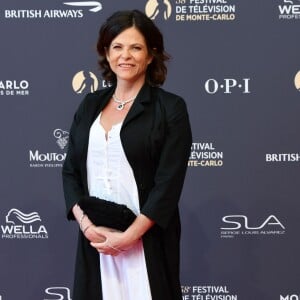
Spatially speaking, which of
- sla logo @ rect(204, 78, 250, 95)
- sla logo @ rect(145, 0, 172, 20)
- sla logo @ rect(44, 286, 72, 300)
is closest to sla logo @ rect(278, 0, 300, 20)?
sla logo @ rect(204, 78, 250, 95)

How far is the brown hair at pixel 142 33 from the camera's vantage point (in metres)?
1.79

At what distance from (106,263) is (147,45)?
2.40 ft

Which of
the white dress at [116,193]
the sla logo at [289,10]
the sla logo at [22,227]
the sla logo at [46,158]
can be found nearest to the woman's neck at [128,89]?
the white dress at [116,193]

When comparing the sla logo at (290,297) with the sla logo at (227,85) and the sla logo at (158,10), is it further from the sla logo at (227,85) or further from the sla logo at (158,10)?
the sla logo at (158,10)

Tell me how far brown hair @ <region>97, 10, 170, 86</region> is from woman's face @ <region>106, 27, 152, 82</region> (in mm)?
16

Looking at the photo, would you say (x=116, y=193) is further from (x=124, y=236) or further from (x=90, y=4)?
(x=90, y=4)

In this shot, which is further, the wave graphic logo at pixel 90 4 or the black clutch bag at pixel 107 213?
the wave graphic logo at pixel 90 4

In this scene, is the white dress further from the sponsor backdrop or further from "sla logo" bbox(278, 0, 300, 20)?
"sla logo" bbox(278, 0, 300, 20)

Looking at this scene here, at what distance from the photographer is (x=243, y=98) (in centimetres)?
277

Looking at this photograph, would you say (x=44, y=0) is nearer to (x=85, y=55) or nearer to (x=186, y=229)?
(x=85, y=55)

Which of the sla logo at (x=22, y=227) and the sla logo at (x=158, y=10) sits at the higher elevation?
the sla logo at (x=158, y=10)

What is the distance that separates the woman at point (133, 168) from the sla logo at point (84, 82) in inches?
36.4

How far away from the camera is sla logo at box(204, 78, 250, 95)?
9.07 ft

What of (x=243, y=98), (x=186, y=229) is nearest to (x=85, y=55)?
(x=243, y=98)
